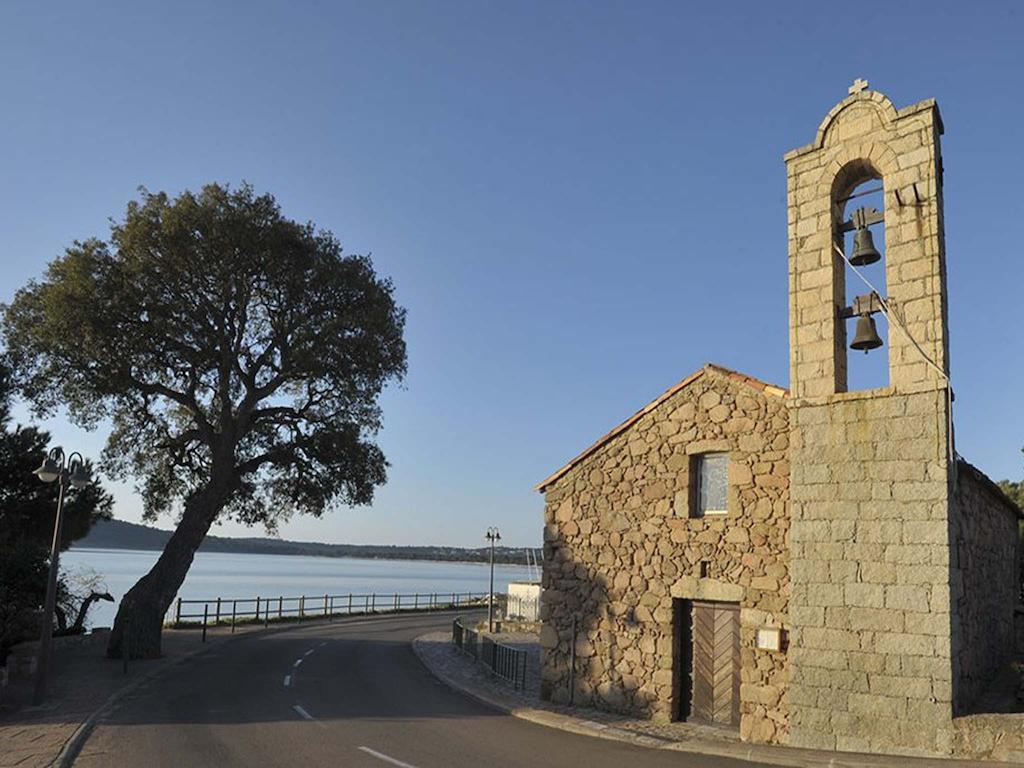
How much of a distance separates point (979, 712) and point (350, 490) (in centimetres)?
1891

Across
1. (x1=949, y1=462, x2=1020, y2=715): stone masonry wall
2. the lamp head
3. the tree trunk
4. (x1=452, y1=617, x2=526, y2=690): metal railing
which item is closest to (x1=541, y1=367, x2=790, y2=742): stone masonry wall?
(x1=452, y1=617, x2=526, y2=690): metal railing

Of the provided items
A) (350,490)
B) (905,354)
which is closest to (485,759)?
(905,354)

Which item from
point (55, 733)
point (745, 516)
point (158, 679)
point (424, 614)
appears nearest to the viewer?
point (55, 733)

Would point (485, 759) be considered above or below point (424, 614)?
above

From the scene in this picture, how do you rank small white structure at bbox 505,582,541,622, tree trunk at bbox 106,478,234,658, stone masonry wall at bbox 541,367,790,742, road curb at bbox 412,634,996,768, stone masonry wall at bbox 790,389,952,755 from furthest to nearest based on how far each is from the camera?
small white structure at bbox 505,582,541,622 < tree trunk at bbox 106,478,234,658 < stone masonry wall at bbox 541,367,790,742 < stone masonry wall at bbox 790,389,952,755 < road curb at bbox 412,634,996,768

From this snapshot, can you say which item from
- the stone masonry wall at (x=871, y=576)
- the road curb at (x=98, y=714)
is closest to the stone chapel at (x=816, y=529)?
the stone masonry wall at (x=871, y=576)

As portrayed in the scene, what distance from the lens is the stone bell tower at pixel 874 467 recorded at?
34.3 ft

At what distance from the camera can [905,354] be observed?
438 inches

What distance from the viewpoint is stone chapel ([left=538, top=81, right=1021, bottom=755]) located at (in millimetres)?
10680

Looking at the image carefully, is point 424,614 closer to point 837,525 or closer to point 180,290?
point 180,290

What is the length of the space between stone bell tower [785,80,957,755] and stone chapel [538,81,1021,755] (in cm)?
3

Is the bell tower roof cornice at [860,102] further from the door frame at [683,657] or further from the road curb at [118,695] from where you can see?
the road curb at [118,695]

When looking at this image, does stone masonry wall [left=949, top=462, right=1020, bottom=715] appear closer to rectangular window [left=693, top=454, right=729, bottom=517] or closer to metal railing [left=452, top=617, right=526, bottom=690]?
rectangular window [left=693, top=454, right=729, bottom=517]

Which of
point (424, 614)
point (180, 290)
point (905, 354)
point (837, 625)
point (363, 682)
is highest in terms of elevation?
point (180, 290)
